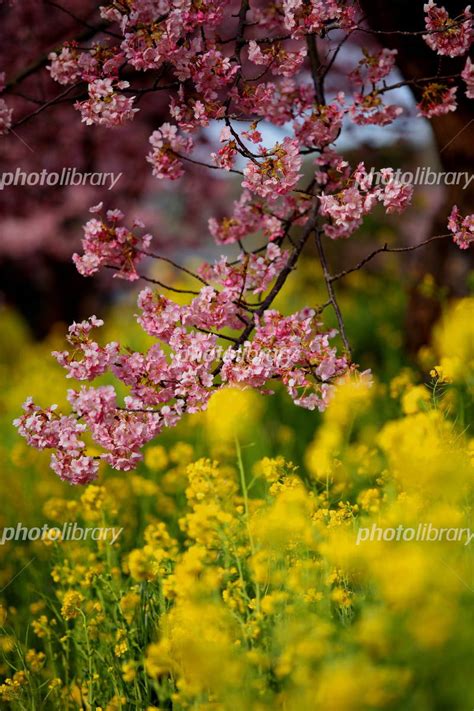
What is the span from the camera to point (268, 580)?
2.46 m

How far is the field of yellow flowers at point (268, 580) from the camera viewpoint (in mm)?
1541

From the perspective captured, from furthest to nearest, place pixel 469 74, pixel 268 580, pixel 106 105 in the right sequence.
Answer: pixel 469 74, pixel 106 105, pixel 268 580

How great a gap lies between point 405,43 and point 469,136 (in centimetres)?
63

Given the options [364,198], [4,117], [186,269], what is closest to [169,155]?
[186,269]

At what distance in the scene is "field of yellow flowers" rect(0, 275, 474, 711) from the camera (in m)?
1.54

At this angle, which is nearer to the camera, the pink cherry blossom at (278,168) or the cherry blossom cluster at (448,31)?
the pink cherry blossom at (278,168)

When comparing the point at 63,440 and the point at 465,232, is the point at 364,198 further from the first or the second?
the point at 63,440

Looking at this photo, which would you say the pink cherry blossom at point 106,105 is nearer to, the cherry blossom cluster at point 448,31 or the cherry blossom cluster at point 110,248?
the cherry blossom cluster at point 110,248

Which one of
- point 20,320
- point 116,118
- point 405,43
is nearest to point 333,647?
point 116,118

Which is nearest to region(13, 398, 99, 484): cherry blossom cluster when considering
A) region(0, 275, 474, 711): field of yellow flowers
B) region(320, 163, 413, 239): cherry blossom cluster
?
region(0, 275, 474, 711): field of yellow flowers

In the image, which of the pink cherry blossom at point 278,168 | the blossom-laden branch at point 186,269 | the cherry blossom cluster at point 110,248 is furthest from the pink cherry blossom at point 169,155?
the pink cherry blossom at point 278,168

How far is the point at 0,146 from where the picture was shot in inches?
274

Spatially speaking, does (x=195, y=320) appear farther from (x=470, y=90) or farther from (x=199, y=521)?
(x=470, y=90)

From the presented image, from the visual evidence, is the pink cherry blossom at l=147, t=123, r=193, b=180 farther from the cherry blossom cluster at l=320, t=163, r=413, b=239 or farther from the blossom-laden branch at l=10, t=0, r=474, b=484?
the cherry blossom cluster at l=320, t=163, r=413, b=239
